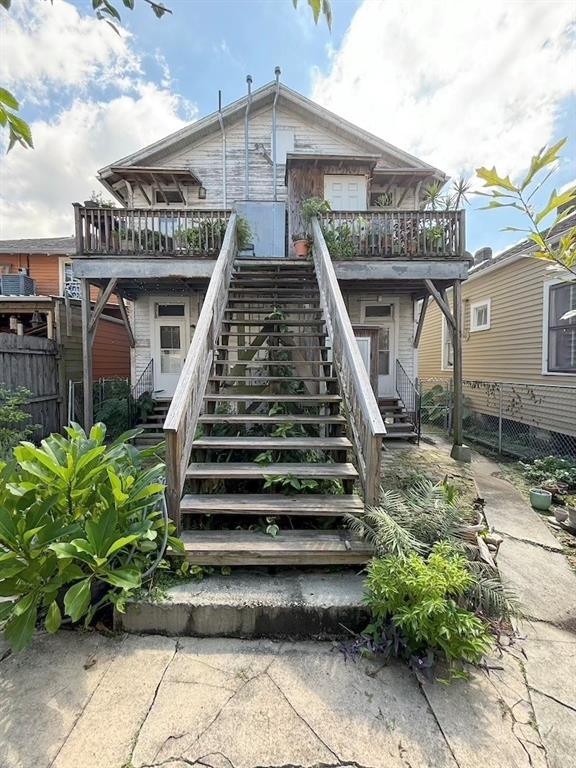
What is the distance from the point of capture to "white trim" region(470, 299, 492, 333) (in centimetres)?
954

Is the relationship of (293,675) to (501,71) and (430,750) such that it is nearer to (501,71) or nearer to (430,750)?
(430,750)

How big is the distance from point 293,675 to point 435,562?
3.15ft

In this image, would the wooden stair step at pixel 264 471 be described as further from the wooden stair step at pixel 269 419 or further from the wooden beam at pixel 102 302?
the wooden beam at pixel 102 302

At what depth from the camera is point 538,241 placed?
1.78m

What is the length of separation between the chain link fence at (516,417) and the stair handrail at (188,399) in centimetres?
592

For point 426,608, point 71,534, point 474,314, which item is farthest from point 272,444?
point 474,314

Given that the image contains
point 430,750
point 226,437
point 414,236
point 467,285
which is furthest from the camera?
point 467,285

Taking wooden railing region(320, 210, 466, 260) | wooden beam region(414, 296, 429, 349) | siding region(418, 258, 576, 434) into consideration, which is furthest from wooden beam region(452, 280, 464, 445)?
wooden beam region(414, 296, 429, 349)

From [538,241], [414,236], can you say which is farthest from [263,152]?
[538,241]

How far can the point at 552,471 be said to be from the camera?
18.3ft

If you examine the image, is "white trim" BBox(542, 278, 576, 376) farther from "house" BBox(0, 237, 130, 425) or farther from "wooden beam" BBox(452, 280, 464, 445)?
"house" BBox(0, 237, 130, 425)

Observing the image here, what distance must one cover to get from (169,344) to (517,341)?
26.4ft

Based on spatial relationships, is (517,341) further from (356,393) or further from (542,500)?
(356,393)

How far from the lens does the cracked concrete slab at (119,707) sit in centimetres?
149
